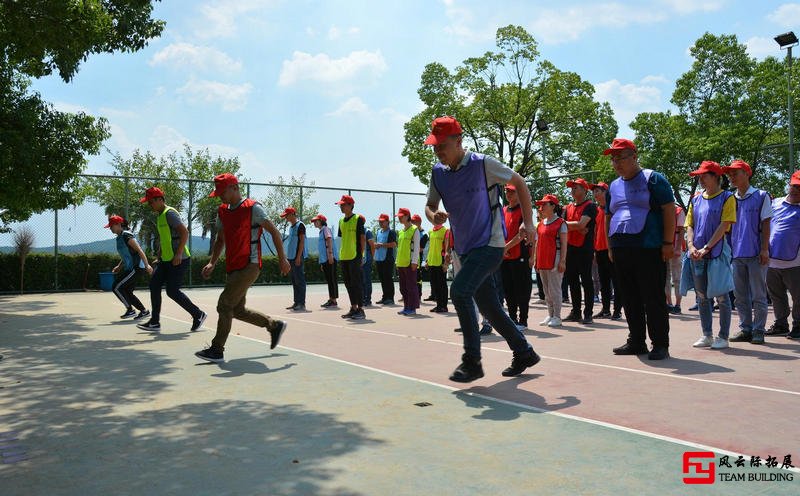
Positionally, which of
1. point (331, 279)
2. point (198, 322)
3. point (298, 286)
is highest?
point (331, 279)

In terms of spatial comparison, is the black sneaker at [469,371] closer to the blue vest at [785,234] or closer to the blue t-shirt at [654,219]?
the blue t-shirt at [654,219]

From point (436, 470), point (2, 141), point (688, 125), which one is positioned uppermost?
point (688, 125)

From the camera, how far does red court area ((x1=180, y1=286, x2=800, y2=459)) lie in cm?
410

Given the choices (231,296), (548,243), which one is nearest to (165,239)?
(231,296)

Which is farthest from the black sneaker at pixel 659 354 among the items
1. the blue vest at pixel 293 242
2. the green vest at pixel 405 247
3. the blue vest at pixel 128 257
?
the blue vest at pixel 293 242

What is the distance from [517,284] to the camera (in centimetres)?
966

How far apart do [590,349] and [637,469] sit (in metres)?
4.37

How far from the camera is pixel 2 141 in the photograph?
11820 millimetres

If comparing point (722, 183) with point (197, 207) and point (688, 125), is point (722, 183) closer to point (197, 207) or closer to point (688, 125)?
point (197, 207)

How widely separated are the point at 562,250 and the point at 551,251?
0.27m

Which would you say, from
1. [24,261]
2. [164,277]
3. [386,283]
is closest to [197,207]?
[24,261]

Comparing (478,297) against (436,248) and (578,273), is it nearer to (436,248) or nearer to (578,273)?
(578,273)

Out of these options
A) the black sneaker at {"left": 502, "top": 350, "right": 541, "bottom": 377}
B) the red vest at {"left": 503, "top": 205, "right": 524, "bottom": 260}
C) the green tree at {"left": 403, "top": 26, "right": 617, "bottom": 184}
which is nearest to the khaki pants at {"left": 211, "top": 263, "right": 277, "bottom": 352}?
the black sneaker at {"left": 502, "top": 350, "right": 541, "bottom": 377}

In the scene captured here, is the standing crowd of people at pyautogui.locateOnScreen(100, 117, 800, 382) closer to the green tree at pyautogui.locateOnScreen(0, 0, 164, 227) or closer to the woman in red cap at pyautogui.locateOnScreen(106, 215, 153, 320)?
the woman in red cap at pyautogui.locateOnScreen(106, 215, 153, 320)
